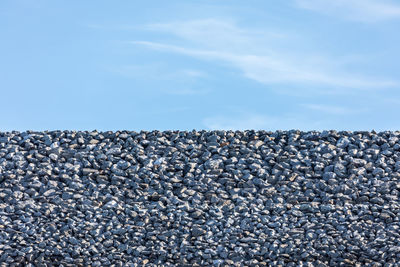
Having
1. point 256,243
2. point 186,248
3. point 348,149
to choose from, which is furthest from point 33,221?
point 348,149

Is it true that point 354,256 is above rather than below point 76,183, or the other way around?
below

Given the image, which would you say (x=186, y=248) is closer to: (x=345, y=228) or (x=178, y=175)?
(x=178, y=175)

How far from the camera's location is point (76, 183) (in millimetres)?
7941

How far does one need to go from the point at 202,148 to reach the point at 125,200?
128cm

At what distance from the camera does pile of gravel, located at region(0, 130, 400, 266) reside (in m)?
7.19

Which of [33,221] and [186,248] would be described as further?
[33,221]

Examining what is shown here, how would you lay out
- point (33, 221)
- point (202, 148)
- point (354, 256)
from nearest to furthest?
1. point (354, 256)
2. point (33, 221)
3. point (202, 148)

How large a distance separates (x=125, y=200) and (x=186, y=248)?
1.11m

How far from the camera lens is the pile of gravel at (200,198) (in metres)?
7.19

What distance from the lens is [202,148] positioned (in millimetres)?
8188

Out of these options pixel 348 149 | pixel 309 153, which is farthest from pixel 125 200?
pixel 348 149

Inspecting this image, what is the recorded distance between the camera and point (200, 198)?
25.1 feet

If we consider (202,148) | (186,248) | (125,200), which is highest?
(202,148)

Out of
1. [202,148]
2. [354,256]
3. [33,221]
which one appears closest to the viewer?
[354,256]
